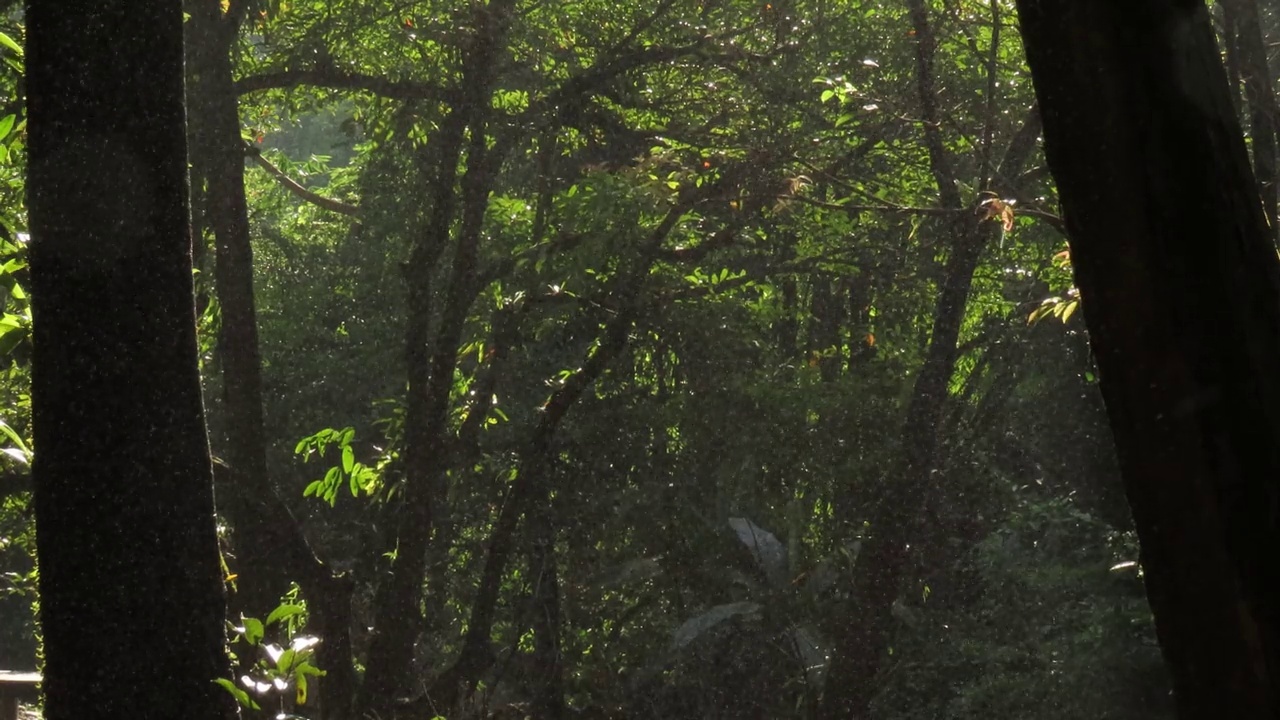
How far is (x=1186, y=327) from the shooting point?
2451 mm

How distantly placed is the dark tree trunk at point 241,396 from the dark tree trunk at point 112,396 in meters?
4.34

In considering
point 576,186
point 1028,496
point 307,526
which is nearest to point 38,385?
point 576,186

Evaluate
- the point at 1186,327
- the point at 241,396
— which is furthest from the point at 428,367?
the point at 1186,327

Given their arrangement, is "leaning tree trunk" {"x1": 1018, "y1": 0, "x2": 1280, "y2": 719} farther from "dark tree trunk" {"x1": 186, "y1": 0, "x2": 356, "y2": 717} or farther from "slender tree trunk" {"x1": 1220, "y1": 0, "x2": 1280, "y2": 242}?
"dark tree trunk" {"x1": 186, "y1": 0, "x2": 356, "y2": 717}

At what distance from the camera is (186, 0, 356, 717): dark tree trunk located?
761 cm

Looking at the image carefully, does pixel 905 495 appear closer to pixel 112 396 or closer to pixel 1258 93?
pixel 1258 93

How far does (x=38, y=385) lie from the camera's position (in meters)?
3.08

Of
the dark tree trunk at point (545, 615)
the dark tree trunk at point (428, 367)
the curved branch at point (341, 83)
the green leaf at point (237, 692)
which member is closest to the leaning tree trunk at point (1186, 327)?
the green leaf at point (237, 692)

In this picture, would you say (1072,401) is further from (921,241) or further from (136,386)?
(136,386)

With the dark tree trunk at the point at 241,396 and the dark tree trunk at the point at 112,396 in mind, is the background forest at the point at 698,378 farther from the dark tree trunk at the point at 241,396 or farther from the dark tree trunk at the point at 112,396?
the dark tree trunk at the point at 112,396

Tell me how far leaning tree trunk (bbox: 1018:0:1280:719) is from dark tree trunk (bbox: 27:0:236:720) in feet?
6.70

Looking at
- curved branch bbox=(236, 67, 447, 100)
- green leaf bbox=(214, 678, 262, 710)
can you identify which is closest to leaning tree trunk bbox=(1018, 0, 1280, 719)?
green leaf bbox=(214, 678, 262, 710)

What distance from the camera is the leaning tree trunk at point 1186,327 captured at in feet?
8.00

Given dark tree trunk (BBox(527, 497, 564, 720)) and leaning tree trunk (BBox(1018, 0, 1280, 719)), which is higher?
leaning tree trunk (BBox(1018, 0, 1280, 719))
